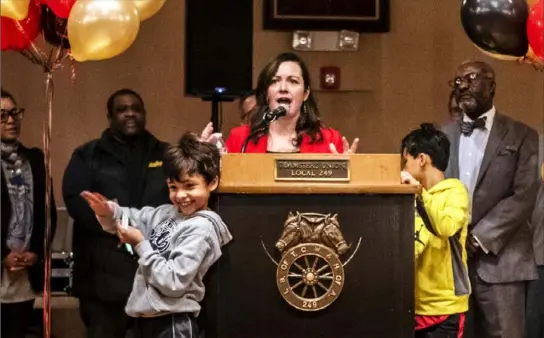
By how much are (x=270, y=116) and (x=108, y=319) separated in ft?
5.03

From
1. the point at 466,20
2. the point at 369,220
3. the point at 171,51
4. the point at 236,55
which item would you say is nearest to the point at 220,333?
the point at 369,220

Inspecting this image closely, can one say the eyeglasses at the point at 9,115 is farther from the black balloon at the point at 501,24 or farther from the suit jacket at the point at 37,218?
the black balloon at the point at 501,24

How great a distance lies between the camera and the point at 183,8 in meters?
5.89

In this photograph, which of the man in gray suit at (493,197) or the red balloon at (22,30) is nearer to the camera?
the red balloon at (22,30)

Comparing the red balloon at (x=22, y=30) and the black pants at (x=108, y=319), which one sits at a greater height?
the red balloon at (x=22, y=30)

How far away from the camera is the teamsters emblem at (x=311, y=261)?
10.1ft

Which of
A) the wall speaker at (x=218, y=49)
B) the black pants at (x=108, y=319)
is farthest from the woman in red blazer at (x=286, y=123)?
the wall speaker at (x=218, y=49)

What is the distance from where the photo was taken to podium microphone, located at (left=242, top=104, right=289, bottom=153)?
3326mm

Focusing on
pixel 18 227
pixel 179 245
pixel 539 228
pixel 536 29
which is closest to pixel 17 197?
pixel 18 227

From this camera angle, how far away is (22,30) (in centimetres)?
367

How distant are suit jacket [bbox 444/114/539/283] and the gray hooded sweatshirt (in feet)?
4.95

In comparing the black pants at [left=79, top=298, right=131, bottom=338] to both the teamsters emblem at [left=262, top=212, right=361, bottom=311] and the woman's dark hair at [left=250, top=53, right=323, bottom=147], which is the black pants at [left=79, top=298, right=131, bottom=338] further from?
the teamsters emblem at [left=262, top=212, right=361, bottom=311]

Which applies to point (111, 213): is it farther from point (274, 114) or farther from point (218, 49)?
point (218, 49)

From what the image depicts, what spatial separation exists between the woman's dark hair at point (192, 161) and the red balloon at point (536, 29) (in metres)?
1.17
